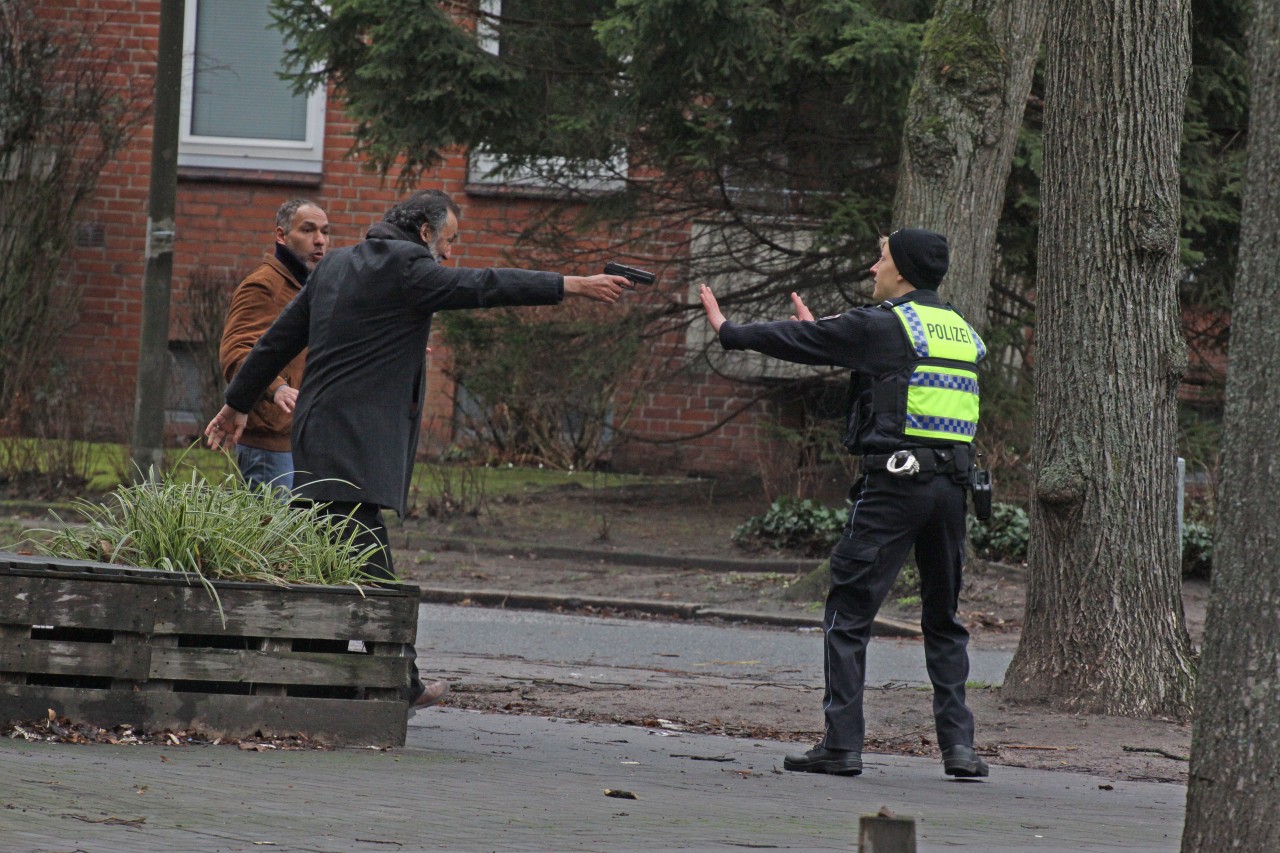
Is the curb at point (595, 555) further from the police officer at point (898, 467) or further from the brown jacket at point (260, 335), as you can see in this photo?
the police officer at point (898, 467)

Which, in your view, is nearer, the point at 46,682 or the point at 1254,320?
the point at 1254,320

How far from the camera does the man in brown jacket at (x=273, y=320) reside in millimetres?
7543

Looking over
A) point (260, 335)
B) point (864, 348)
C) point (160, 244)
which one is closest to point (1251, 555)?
point (864, 348)

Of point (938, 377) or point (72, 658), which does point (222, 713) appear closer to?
point (72, 658)

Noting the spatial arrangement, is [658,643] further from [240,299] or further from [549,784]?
[549,784]

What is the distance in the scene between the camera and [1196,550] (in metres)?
13.1

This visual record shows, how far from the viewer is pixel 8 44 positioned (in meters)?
17.5

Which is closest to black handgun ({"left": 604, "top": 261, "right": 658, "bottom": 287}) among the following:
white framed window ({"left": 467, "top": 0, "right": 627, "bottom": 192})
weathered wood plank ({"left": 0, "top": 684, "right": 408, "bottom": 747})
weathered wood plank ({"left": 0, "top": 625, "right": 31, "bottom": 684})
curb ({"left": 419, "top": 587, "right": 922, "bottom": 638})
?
weathered wood plank ({"left": 0, "top": 684, "right": 408, "bottom": 747})

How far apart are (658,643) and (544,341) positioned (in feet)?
17.9

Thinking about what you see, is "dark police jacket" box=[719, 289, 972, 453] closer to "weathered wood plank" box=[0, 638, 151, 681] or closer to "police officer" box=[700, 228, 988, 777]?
"police officer" box=[700, 228, 988, 777]

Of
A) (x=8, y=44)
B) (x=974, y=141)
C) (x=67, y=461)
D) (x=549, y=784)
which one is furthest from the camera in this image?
(x=8, y=44)

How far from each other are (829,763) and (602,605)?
19.1 ft

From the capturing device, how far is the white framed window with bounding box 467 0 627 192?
14414 millimetres

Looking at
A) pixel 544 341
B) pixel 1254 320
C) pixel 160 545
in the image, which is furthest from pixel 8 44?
pixel 1254 320
